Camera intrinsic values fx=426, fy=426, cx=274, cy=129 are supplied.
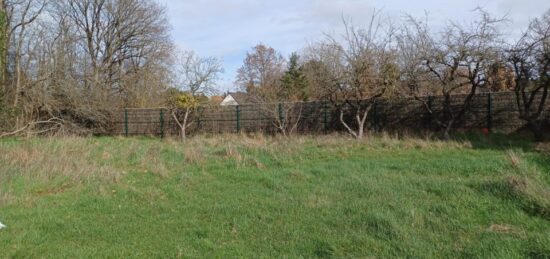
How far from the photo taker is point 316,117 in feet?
61.8

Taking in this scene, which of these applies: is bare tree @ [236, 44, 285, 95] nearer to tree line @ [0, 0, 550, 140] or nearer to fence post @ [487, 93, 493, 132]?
tree line @ [0, 0, 550, 140]

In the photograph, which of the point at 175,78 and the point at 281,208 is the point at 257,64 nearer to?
the point at 175,78

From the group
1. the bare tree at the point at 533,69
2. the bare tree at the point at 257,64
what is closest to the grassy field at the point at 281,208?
the bare tree at the point at 533,69

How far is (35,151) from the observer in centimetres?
1099

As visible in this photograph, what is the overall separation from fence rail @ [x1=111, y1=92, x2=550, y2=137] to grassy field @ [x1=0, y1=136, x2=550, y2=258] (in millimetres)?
7033

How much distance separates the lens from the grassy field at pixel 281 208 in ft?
13.9

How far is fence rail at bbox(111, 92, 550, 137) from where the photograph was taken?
15.3 metres

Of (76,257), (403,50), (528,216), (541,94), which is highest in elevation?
(403,50)

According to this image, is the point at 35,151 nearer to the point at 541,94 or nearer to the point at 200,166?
the point at 200,166

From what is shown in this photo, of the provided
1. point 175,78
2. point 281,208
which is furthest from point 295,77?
point 281,208

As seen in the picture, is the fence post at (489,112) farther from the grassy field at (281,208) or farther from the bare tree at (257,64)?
the bare tree at (257,64)

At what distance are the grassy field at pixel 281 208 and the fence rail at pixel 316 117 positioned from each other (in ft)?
23.1

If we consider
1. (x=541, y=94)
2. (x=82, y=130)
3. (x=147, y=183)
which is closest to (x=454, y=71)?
(x=541, y=94)

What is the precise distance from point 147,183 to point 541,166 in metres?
6.97
